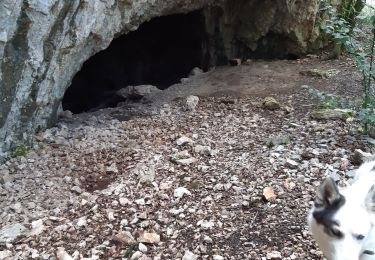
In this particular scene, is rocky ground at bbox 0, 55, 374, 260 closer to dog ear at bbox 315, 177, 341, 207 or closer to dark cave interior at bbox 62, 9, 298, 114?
dog ear at bbox 315, 177, 341, 207

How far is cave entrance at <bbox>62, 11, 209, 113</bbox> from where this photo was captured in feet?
26.2

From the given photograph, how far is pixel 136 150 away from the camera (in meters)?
3.94

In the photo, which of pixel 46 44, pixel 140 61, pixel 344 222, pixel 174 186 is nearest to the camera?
pixel 344 222

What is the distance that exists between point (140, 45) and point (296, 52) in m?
3.19

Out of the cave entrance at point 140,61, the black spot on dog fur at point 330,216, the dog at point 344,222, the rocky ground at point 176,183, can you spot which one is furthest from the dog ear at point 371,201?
the cave entrance at point 140,61

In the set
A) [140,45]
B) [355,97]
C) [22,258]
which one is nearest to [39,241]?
[22,258]

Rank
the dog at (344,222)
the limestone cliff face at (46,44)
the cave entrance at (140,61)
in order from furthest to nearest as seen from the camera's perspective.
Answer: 1. the cave entrance at (140,61)
2. the limestone cliff face at (46,44)
3. the dog at (344,222)

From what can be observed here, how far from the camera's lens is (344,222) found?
215cm

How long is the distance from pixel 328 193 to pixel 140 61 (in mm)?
6588

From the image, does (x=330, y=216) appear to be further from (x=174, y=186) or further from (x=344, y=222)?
(x=174, y=186)

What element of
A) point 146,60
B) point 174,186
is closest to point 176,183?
point 174,186

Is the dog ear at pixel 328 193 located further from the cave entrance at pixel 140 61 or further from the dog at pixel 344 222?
the cave entrance at pixel 140 61

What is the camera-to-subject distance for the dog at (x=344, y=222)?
2.14 m

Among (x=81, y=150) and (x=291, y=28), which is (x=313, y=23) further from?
(x=81, y=150)
